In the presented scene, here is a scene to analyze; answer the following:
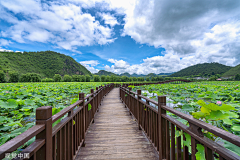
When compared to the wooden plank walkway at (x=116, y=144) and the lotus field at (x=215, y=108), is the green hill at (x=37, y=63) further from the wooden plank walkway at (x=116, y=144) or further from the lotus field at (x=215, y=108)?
the lotus field at (x=215, y=108)

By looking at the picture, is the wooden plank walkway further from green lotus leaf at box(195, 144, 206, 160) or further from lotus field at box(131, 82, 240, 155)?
green lotus leaf at box(195, 144, 206, 160)

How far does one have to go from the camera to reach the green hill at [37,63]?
50.8 metres

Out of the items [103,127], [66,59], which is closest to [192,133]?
[103,127]

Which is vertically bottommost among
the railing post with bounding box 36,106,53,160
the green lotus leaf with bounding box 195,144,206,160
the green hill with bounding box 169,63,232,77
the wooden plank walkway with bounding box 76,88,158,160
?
the wooden plank walkway with bounding box 76,88,158,160

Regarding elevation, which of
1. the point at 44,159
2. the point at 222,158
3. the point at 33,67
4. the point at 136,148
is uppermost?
the point at 33,67

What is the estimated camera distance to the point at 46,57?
7006 cm

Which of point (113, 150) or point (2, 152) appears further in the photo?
point (113, 150)

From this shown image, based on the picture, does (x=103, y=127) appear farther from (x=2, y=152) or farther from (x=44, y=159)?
(x=2, y=152)

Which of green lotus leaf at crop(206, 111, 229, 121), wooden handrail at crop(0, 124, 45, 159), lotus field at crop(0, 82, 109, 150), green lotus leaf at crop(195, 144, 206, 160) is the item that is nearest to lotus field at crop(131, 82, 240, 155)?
green lotus leaf at crop(206, 111, 229, 121)

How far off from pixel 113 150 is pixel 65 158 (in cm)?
95

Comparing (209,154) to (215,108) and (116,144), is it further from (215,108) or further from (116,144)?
(116,144)

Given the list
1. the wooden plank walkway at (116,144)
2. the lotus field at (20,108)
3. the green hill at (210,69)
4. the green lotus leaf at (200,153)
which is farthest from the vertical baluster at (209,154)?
the green hill at (210,69)

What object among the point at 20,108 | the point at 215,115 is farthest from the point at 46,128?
the point at 20,108

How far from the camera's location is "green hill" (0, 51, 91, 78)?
2000 inches
